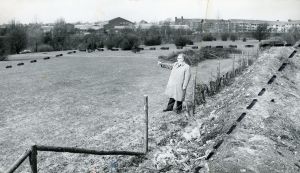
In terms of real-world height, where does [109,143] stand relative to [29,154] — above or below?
below

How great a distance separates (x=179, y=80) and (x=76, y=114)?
359cm

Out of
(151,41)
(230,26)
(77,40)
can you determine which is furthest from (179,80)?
(230,26)

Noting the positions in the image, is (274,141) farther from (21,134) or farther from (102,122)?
(21,134)

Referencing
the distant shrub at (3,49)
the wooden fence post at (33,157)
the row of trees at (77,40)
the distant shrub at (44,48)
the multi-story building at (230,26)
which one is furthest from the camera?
the multi-story building at (230,26)

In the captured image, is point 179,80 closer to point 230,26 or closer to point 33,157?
point 33,157

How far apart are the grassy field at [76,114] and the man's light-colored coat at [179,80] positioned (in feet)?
2.32

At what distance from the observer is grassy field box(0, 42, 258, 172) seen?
7536 mm

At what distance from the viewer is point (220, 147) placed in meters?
6.55

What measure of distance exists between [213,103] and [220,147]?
3.95 metres

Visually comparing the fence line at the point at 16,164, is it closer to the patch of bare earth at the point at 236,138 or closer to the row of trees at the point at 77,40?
the patch of bare earth at the point at 236,138

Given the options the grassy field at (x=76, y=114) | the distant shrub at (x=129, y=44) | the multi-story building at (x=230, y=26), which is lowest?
the grassy field at (x=76, y=114)

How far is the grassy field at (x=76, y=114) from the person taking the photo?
297 inches

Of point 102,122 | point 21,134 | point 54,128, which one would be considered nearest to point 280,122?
point 102,122

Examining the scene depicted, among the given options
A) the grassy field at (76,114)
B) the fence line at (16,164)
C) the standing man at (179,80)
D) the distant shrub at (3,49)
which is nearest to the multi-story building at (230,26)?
the distant shrub at (3,49)
